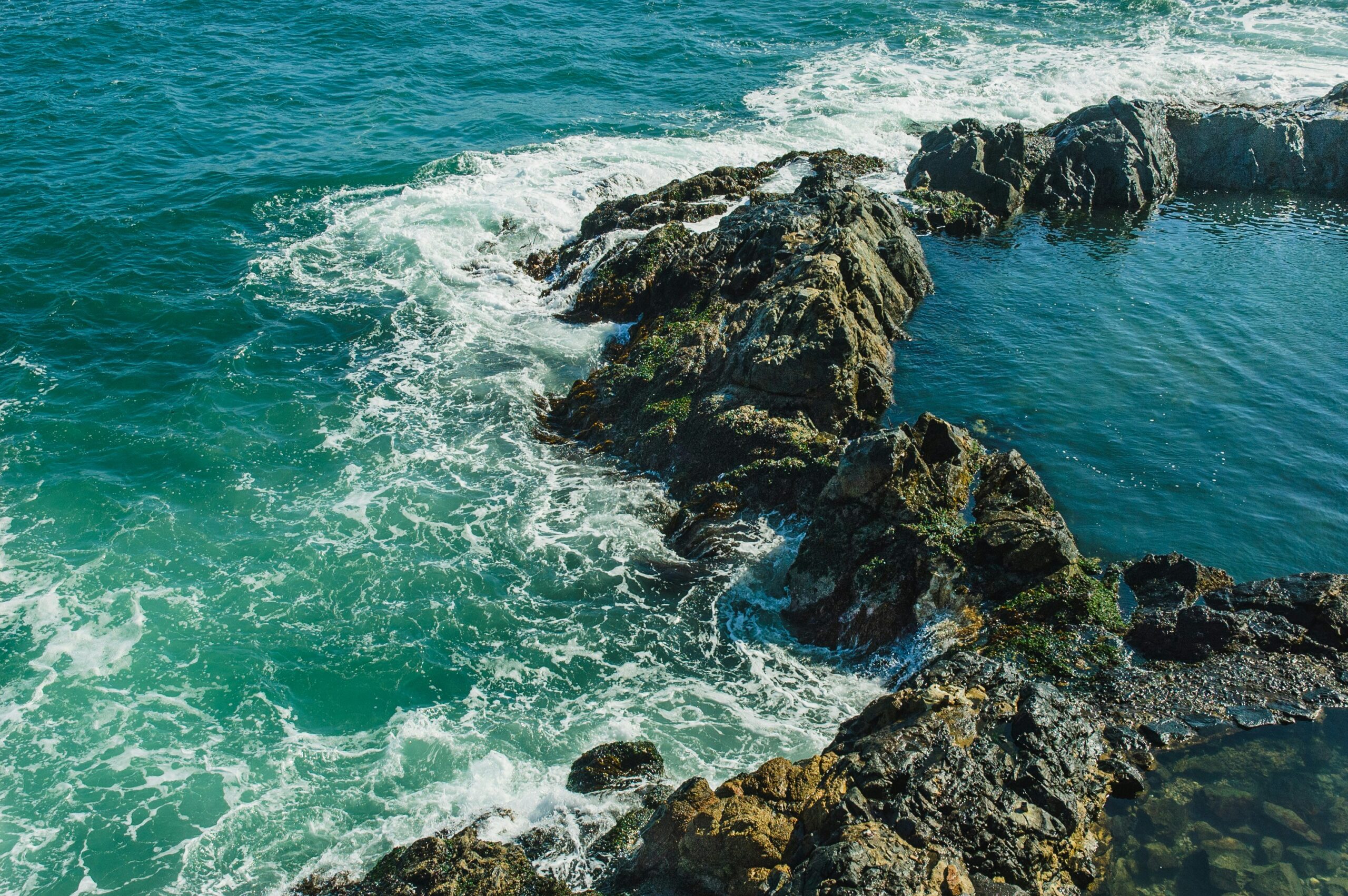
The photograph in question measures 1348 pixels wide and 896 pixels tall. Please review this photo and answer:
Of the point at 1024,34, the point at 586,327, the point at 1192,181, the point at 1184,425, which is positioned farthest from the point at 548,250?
the point at 1024,34

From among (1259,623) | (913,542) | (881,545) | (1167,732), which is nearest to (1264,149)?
(1259,623)

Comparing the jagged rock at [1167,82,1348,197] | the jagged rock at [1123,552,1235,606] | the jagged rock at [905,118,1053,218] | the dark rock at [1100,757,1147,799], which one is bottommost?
the dark rock at [1100,757,1147,799]

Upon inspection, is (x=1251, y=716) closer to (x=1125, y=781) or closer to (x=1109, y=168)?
(x=1125, y=781)

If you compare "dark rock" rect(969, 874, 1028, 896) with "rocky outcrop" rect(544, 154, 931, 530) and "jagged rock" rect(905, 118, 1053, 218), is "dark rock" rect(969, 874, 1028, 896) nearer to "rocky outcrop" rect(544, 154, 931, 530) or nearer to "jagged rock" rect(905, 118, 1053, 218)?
"rocky outcrop" rect(544, 154, 931, 530)

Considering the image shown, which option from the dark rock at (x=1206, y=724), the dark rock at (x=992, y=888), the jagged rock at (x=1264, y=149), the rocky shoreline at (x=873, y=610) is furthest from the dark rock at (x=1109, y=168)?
the dark rock at (x=992, y=888)

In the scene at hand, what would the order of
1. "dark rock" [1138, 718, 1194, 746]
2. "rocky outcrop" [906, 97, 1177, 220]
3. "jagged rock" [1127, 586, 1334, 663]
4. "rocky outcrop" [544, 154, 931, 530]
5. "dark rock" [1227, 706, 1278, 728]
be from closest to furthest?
"dark rock" [1138, 718, 1194, 746], "dark rock" [1227, 706, 1278, 728], "jagged rock" [1127, 586, 1334, 663], "rocky outcrop" [544, 154, 931, 530], "rocky outcrop" [906, 97, 1177, 220]

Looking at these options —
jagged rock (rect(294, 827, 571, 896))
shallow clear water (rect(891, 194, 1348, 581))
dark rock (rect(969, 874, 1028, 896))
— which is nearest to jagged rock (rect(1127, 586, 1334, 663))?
shallow clear water (rect(891, 194, 1348, 581))
